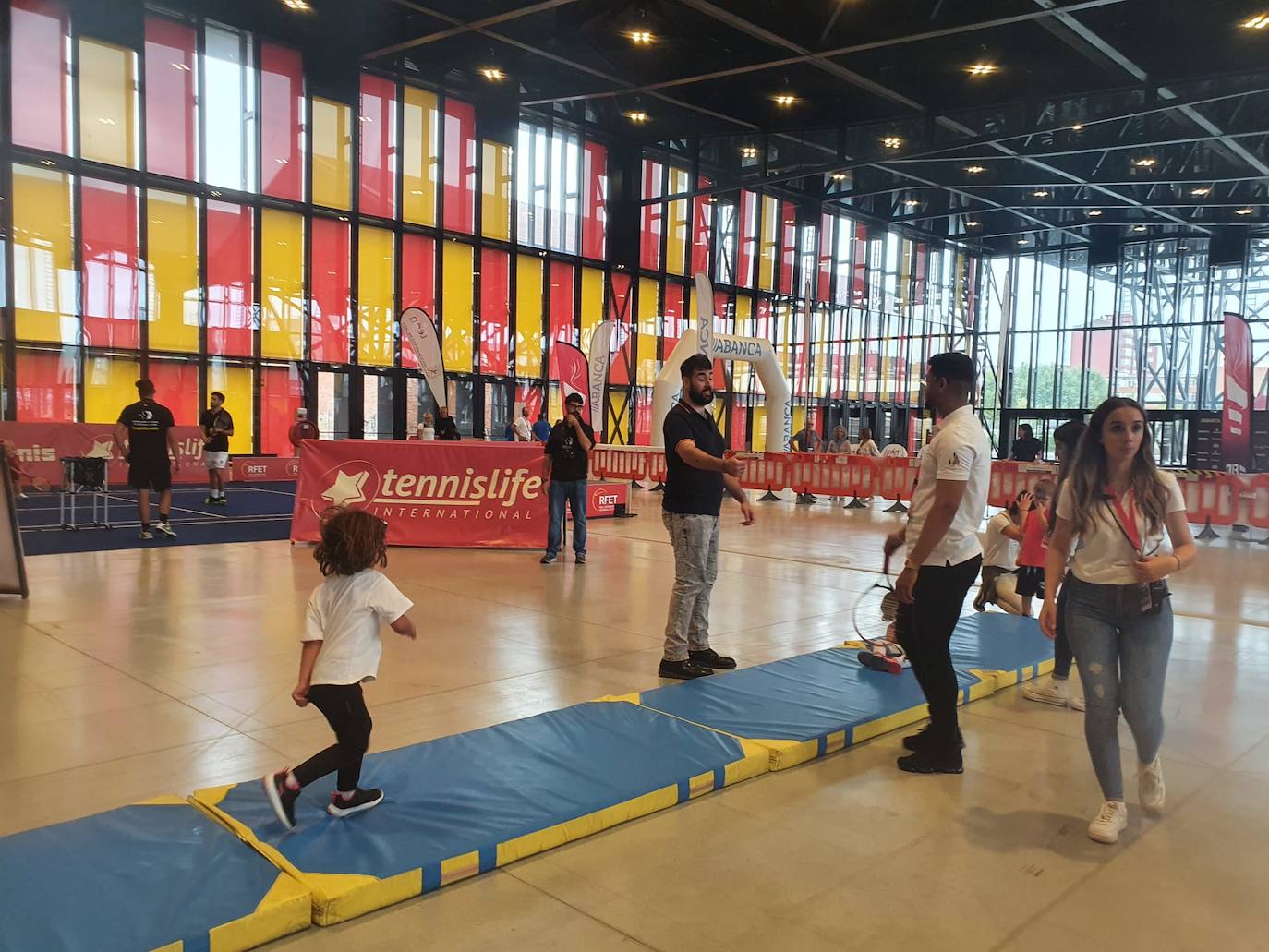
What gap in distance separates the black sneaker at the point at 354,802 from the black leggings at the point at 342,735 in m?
0.03

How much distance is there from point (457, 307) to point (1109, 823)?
21404 millimetres

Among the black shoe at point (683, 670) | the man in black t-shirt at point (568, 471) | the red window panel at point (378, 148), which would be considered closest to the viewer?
the black shoe at point (683, 670)

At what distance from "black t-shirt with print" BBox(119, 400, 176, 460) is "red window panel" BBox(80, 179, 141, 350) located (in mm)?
9073

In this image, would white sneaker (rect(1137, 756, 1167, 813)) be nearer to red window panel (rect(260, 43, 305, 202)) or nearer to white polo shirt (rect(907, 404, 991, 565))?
white polo shirt (rect(907, 404, 991, 565))

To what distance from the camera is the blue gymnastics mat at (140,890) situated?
2396 mm

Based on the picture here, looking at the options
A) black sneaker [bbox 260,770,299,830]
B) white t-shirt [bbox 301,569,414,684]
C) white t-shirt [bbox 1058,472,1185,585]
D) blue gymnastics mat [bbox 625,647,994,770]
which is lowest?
blue gymnastics mat [bbox 625,647,994,770]

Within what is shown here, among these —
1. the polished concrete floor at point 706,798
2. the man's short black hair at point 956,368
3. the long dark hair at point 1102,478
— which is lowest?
the polished concrete floor at point 706,798

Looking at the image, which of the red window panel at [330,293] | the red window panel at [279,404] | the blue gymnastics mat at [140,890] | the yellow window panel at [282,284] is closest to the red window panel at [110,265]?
the yellow window panel at [282,284]

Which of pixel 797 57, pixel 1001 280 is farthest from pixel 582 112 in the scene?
pixel 1001 280

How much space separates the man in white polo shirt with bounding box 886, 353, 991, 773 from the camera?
376cm

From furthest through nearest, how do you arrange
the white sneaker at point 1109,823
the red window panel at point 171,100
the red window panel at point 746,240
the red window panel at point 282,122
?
the red window panel at point 746,240, the red window panel at point 282,122, the red window panel at point 171,100, the white sneaker at point 1109,823

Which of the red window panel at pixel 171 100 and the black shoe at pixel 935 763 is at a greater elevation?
the red window panel at pixel 171 100

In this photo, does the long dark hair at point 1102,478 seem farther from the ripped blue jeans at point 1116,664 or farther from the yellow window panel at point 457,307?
the yellow window panel at point 457,307

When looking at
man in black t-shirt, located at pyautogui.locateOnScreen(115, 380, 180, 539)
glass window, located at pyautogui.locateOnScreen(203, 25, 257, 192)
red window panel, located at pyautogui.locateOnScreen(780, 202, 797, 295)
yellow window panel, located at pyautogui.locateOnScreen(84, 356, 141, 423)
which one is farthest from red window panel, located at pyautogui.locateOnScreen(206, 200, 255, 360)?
red window panel, located at pyautogui.locateOnScreen(780, 202, 797, 295)
